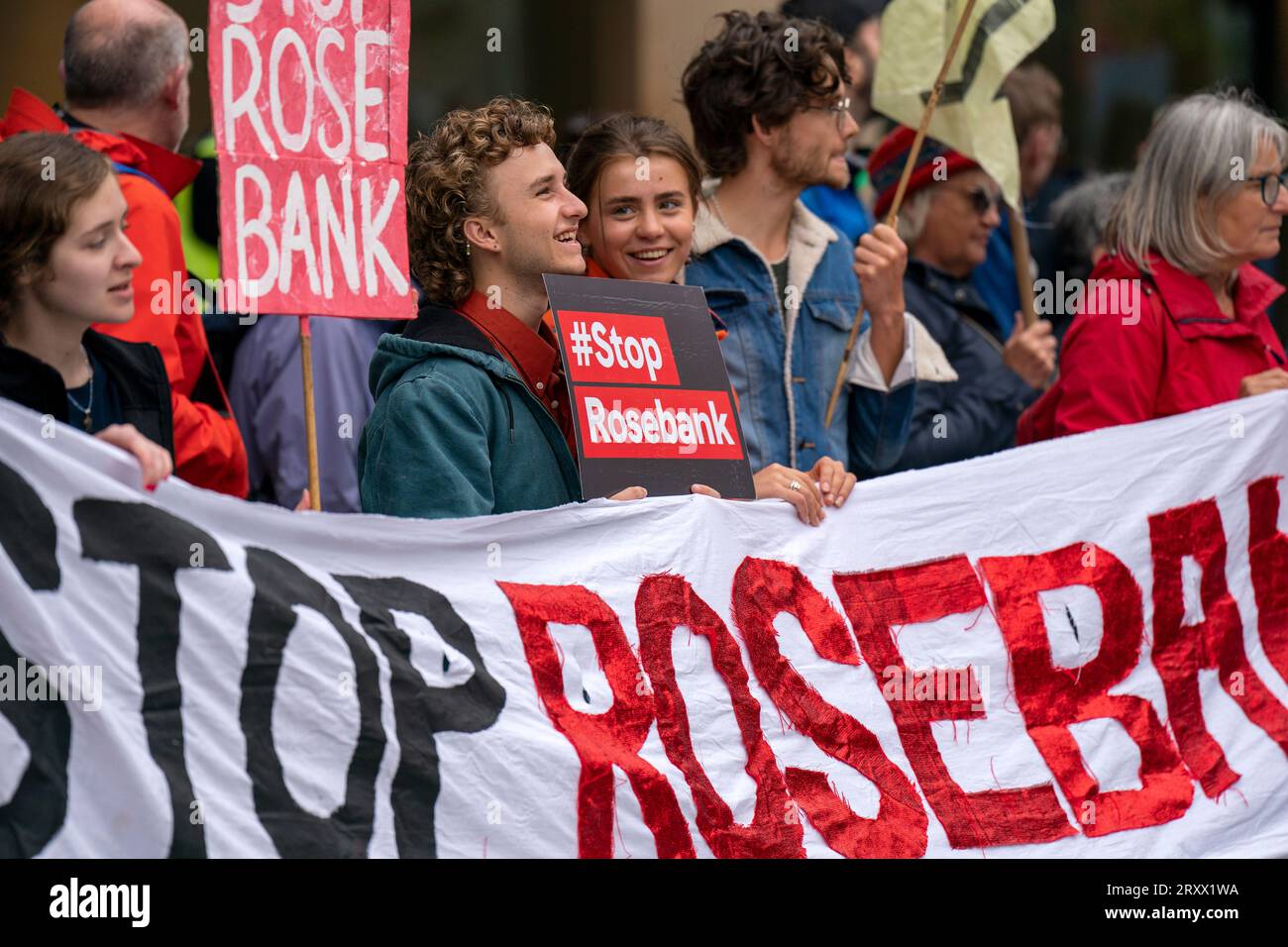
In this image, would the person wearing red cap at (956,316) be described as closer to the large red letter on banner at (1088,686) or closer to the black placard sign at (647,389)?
the large red letter on banner at (1088,686)

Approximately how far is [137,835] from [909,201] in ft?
12.7

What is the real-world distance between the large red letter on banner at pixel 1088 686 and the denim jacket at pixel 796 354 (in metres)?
0.60

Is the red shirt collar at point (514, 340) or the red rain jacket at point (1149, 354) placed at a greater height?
the red shirt collar at point (514, 340)

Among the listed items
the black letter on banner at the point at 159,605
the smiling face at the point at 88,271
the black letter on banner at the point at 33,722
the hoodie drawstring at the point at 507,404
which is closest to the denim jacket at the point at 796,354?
the hoodie drawstring at the point at 507,404

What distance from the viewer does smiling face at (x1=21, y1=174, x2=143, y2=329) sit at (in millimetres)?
4000

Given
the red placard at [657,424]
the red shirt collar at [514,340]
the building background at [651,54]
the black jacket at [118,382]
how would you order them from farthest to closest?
1. the building background at [651,54]
2. the red shirt collar at [514,340]
3. the red placard at [657,424]
4. the black jacket at [118,382]

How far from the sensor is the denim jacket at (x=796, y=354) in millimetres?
5137

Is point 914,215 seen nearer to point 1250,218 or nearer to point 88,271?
point 1250,218

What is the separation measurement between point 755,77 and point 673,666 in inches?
71.8

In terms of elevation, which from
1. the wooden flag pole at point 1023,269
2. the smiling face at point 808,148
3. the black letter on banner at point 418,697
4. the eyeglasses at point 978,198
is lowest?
the black letter on banner at point 418,697

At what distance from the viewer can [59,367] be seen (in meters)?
4.05

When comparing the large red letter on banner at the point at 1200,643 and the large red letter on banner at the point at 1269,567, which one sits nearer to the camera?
the large red letter on banner at the point at 1200,643
